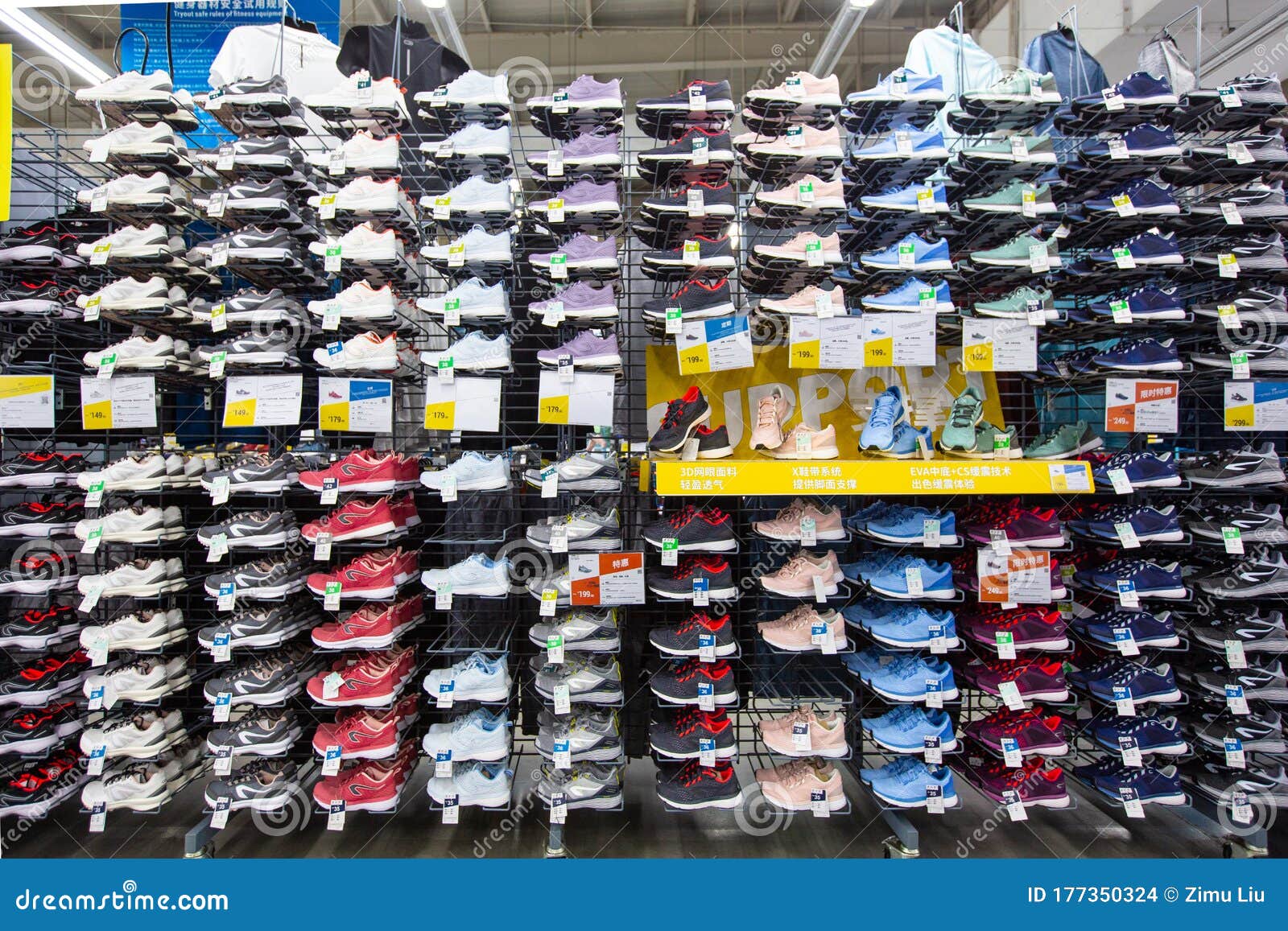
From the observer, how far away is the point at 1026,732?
8.40 feet

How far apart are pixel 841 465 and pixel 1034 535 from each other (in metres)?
0.96

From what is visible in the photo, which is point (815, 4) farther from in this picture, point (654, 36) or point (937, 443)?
point (937, 443)

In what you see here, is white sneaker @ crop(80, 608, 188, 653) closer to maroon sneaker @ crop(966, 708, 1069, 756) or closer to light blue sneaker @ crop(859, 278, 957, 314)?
light blue sneaker @ crop(859, 278, 957, 314)

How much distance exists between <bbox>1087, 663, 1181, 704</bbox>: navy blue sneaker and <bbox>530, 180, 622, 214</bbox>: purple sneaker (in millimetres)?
2831

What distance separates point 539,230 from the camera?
3045 millimetres

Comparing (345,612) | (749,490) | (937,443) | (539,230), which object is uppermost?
(539,230)

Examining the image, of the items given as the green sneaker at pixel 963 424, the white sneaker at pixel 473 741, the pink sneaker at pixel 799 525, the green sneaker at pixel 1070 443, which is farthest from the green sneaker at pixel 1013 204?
the white sneaker at pixel 473 741

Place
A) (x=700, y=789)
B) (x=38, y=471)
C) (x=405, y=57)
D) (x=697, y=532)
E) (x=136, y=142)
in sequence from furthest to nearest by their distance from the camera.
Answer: (x=405, y=57) < (x=38, y=471) < (x=136, y=142) < (x=697, y=532) < (x=700, y=789)

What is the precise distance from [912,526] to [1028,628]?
634 mm

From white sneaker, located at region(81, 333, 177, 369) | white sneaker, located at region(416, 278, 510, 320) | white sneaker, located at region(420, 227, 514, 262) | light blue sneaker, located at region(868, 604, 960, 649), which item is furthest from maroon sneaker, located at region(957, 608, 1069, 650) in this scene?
white sneaker, located at region(81, 333, 177, 369)

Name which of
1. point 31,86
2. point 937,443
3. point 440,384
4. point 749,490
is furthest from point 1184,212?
point 31,86

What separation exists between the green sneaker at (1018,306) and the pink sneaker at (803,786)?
205 centimetres

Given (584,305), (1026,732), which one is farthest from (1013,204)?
(1026,732)

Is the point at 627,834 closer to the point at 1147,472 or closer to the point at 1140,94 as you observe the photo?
the point at 1147,472
